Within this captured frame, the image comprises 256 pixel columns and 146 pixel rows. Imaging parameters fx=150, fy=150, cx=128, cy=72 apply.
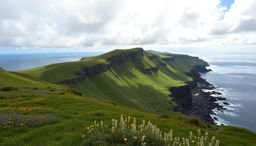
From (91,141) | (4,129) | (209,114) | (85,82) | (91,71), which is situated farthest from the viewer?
(91,71)

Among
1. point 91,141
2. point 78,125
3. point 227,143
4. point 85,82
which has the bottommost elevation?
point 85,82

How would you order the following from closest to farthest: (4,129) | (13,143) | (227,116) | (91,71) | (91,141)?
(91,141) → (13,143) → (4,129) → (227,116) → (91,71)

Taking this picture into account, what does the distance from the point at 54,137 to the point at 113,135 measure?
502 cm

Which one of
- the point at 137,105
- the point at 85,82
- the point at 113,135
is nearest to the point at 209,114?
the point at 137,105

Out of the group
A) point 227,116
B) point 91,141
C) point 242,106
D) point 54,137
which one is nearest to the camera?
point 91,141

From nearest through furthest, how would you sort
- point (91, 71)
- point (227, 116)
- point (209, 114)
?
point (227, 116), point (209, 114), point (91, 71)

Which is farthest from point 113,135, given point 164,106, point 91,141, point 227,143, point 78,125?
point 164,106

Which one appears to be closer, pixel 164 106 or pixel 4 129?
pixel 4 129

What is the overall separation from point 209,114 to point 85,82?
437 ft

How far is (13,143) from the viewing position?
1023cm

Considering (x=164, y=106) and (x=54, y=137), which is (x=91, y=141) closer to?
(x=54, y=137)

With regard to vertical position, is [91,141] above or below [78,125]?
above

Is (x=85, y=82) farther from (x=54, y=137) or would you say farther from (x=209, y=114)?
(x=54, y=137)

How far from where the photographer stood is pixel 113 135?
31.4 ft
